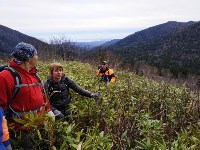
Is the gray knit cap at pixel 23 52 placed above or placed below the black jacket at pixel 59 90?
above

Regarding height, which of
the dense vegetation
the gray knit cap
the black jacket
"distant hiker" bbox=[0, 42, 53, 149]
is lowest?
the dense vegetation

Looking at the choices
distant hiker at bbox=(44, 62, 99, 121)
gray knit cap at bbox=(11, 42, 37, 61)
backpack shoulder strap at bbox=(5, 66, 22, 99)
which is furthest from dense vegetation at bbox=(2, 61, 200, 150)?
gray knit cap at bbox=(11, 42, 37, 61)

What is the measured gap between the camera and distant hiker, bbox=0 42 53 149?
13.3 feet

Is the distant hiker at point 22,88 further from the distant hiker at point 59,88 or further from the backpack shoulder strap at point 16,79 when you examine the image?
the distant hiker at point 59,88

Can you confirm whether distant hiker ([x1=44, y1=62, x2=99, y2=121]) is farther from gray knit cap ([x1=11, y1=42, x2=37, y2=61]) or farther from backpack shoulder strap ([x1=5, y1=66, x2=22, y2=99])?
backpack shoulder strap ([x1=5, y1=66, x2=22, y2=99])

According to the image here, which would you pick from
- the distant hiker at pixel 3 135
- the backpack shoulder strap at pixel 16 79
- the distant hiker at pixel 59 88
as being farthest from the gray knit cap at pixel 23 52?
the distant hiker at pixel 59 88

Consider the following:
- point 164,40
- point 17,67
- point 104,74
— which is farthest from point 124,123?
point 164,40

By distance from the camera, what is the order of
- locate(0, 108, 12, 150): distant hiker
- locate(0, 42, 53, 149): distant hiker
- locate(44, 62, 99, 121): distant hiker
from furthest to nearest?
locate(44, 62, 99, 121): distant hiker
locate(0, 42, 53, 149): distant hiker
locate(0, 108, 12, 150): distant hiker

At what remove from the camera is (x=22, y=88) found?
163 inches

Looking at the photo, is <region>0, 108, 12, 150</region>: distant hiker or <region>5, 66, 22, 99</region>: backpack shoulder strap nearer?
<region>0, 108, 12, 150</region>: distant hiker

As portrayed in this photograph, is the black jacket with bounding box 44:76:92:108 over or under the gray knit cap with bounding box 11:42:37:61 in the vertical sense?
under

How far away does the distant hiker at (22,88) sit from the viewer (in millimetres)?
4047

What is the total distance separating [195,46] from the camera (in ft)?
534

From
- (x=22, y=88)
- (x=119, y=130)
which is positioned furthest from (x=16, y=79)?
(x=119, y=130)
